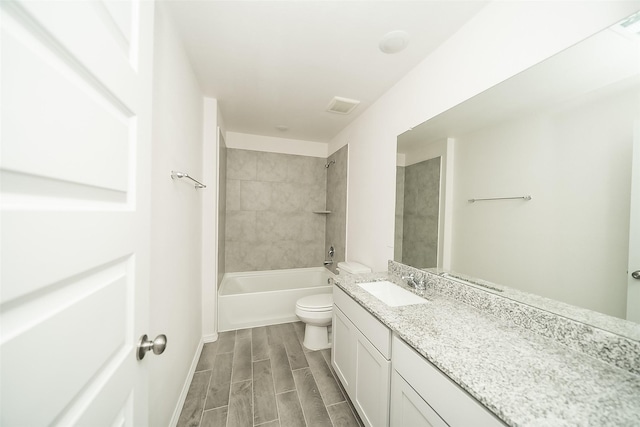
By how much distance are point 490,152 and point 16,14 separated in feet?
5.26

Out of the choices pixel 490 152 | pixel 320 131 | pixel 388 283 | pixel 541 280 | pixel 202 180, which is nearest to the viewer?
pixel 541 280

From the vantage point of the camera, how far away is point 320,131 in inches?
112

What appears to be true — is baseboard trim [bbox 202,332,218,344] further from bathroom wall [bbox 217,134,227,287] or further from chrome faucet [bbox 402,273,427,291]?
chrome faucet [bbox 402,273,427,291]

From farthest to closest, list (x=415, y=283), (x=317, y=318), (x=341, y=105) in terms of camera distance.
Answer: (x=341, y=105) < (x=317, y=318) < (x=415, y=283)

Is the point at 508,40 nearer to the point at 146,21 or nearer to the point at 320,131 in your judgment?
the point at 146,21

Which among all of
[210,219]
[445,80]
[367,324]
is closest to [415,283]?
[367,324]

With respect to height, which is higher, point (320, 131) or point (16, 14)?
point (320, 131)

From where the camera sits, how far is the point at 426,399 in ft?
2.60

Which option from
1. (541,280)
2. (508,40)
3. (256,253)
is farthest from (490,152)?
(256,253)

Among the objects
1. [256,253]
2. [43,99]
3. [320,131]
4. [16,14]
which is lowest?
[256,253]

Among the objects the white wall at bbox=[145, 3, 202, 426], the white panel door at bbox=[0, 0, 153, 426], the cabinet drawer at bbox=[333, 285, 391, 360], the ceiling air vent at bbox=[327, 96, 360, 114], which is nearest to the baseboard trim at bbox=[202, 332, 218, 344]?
the white wall at bbox=[145, 3, 202, 426]

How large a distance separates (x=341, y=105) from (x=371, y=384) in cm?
222

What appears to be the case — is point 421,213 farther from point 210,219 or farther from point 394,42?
point 210,219

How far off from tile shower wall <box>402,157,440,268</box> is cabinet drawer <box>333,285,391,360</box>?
1.87 ft
